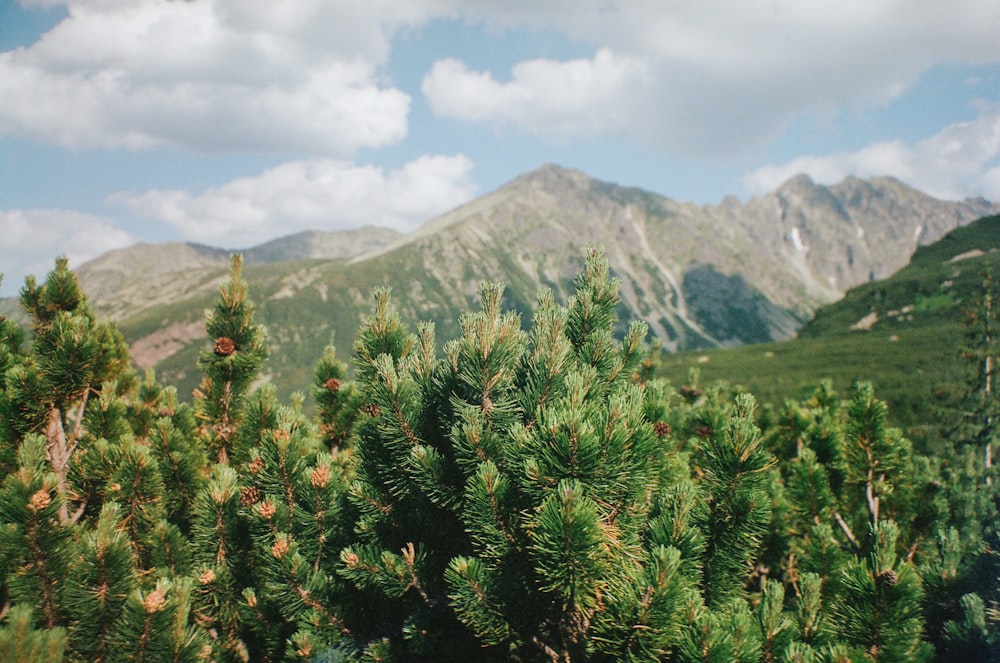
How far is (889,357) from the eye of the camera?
125 meters

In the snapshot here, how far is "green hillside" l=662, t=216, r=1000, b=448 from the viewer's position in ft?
325

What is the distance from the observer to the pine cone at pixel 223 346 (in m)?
6.52

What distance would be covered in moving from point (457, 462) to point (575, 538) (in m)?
0.98

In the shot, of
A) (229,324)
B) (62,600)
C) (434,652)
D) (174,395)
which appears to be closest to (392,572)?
(434,652)

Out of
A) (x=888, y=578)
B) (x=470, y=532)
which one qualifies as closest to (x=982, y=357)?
(x=888, y=578)

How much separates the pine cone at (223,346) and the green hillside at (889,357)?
69.9m

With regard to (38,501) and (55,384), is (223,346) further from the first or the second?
(38,501)

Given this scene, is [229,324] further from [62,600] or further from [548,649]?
[548,649]

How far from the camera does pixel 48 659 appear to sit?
2770mm

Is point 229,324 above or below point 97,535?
above

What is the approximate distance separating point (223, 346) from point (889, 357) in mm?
152424

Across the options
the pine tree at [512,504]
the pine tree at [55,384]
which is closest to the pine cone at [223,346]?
the pine tree at [55,384]

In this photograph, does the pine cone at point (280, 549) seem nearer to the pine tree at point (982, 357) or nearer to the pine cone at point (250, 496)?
the pine cone at point (250, 496)

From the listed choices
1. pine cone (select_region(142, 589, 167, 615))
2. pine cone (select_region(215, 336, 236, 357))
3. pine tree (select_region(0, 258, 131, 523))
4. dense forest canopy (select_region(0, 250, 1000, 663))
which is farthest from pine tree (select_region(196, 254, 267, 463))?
pine cone (select_region(142, 589, 167, 615))
